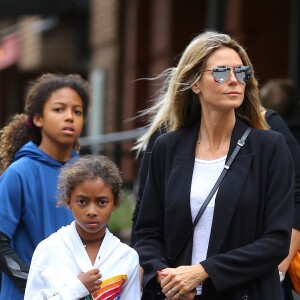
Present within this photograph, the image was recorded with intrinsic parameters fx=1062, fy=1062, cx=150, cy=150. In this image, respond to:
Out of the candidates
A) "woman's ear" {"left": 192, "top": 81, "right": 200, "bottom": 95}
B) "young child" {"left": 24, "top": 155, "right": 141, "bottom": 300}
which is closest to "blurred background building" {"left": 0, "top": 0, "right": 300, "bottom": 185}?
"woman's ear" {"left": 192, "top": 81, "right": 200, "bottom": 95}

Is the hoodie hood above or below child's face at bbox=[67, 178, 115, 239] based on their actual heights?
above

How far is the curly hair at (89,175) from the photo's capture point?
185 inches

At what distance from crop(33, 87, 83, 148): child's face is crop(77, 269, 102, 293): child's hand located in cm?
140

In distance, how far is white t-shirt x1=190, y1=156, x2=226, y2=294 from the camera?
182 inches

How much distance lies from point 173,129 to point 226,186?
24.9 inches

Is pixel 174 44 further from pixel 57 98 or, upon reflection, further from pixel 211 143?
pixel 211 143

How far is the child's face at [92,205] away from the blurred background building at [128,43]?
7209mm

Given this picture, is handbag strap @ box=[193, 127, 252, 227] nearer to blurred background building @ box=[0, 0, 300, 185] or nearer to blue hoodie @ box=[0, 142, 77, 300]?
blue hoodie @ box=[0, 142, 77, 300]

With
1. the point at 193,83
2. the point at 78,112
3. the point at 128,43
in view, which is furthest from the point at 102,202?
the point at 128,43

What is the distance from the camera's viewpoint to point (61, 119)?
5.78 meters

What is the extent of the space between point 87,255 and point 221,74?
100 cm

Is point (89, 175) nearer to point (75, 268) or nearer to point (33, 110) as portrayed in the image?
point (75, 268)

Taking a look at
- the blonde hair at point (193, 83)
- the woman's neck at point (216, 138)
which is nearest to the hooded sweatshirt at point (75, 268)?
the woman's neck at point (216, 138)

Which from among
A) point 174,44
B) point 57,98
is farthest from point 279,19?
point 57,98
